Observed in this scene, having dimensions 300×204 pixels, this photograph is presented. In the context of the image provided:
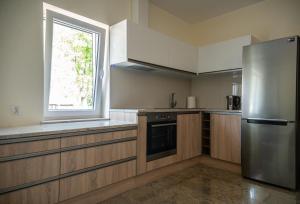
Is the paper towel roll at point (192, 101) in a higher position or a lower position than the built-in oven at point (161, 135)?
higher

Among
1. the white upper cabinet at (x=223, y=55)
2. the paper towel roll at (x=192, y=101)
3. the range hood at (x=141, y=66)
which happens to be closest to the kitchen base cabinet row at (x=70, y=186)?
the range hood at (x=141, y=66)

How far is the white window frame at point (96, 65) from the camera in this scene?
2.22 m

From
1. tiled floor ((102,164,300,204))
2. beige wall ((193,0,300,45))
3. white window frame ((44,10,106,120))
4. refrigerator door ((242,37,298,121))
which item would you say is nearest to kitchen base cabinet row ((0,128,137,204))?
tiled floor ((102,164,300,204))

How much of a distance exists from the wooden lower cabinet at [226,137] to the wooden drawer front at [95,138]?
1.48m

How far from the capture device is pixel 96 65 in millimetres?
2732

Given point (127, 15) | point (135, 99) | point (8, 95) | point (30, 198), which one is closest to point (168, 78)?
point (135, 99)

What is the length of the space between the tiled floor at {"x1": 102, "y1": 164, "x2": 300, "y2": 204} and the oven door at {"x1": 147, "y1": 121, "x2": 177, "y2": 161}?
1.12ft

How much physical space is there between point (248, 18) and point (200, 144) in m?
2.35

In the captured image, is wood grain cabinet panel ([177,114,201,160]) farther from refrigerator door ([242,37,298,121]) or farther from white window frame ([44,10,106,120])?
white window frame ([44,10,106,120])

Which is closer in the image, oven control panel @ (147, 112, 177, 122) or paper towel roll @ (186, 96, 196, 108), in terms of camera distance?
oven control panel @ (147, 112, 177, 122)

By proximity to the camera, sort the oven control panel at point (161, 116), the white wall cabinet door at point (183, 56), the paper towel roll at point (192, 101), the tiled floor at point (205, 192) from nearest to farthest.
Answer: the tiled floor at point (205, 192)
the oven control panel at point (161, 116)
the white wall cabinet door at point (183, 56)
the paper towel roll at point (192, 101)

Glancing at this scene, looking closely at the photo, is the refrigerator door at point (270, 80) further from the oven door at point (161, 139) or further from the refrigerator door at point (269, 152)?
the oven door at point (161, 139)

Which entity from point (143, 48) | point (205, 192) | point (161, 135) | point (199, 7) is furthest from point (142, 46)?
point (205, 192)

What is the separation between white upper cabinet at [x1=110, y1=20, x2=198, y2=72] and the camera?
2.51 meters
